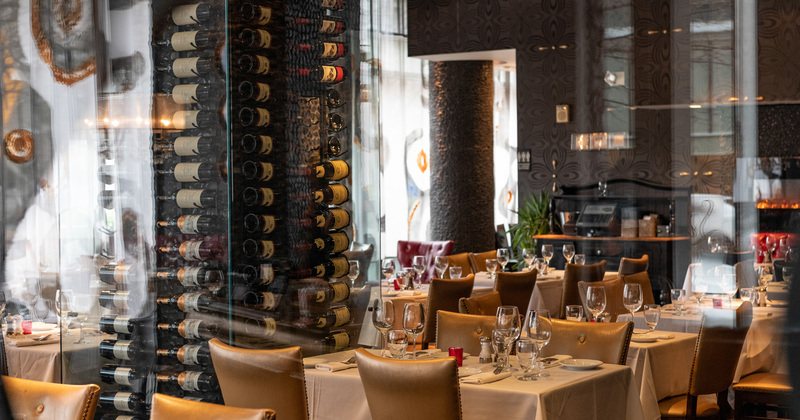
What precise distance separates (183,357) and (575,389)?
1.64 m

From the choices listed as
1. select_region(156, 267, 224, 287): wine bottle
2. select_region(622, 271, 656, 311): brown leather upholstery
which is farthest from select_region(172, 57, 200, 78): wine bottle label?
select_region(622, 271, 656, 311): brown leather upholstery

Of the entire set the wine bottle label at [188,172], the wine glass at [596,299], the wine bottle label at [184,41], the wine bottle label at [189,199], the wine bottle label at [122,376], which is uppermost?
the wine bottle label at [184,41]

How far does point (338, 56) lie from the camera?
3.67m

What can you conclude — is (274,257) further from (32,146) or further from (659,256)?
(659,256)

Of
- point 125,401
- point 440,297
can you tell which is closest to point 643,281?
point 440,297

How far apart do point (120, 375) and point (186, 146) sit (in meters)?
1.01

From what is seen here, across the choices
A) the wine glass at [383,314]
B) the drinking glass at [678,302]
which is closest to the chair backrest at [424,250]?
the drinking glass at [678,302]

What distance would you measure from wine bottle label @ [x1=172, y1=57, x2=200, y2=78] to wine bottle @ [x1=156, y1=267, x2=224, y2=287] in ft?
2.59

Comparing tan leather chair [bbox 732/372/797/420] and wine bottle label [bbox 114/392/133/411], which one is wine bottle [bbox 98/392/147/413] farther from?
tan leather chair [bbox 732/372/797/420]

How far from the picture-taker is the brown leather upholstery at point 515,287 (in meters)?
5.57

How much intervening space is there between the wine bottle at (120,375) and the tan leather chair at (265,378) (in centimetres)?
83

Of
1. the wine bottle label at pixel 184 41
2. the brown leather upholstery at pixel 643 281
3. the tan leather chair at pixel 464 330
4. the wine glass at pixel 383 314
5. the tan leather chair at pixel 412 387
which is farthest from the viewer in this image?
the brown leather upholstery at pixel 643 281

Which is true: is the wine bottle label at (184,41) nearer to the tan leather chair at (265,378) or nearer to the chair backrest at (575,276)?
the tan leather chair at (265,378)

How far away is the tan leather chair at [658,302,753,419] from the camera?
3598mm
